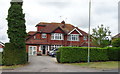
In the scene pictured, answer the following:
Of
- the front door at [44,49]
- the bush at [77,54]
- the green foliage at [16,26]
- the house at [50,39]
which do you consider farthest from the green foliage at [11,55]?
the front door at [44,49]

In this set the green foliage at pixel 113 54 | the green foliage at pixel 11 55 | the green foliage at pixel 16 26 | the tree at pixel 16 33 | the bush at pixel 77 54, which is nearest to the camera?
the green foliage at pixel 11 55

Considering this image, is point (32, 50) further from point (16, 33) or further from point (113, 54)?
point (16, 33)

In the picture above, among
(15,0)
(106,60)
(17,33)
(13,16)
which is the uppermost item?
(15,0)

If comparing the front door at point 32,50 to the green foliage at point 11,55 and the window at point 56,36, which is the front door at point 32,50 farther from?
the green foliage at point 11,55

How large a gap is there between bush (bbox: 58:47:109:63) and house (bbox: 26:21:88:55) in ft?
68.6

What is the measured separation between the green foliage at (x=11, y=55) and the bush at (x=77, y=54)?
5719 millimetres

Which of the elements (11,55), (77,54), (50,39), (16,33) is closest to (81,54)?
(77,54)

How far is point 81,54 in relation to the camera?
89.7 feet

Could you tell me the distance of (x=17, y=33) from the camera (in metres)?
Result: 23.6

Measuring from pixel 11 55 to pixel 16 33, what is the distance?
2.61m

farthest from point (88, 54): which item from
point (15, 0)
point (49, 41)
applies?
point (49, 41)

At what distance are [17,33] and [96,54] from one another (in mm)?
11530

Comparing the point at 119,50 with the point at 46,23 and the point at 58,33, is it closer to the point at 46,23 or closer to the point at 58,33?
the point at 58,33

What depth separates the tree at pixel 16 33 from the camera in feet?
76.4
